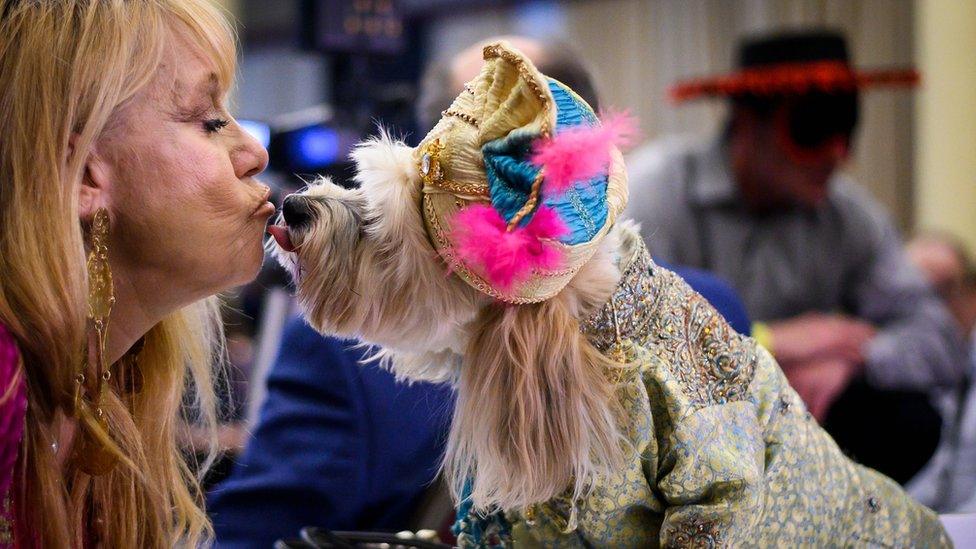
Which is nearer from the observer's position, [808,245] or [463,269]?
[463,269]

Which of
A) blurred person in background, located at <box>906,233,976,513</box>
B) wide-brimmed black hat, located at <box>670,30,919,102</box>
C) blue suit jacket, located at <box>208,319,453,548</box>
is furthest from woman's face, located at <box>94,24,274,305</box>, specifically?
wide-brimmed black hat, located at <box>670,30,919,102</box>

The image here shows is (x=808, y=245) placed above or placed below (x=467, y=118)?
below

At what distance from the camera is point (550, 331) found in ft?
3.30

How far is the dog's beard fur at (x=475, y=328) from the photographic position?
100 cm

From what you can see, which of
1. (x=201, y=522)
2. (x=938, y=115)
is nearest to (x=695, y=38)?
(x=938, y=115)

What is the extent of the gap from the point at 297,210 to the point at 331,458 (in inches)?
22.0

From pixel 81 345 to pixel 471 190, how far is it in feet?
1.30

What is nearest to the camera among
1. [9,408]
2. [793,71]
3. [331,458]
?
[9,408]

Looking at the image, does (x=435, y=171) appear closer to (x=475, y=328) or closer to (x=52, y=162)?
(x=475, y=328)

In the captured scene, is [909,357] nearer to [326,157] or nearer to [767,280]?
[767,280]

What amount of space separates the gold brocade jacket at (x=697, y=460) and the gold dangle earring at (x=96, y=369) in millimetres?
393

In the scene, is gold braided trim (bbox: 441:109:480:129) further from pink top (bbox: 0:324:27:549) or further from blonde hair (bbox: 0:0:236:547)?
pink top (bbox: 0:324:27:549)

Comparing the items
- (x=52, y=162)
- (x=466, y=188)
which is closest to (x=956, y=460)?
(x=466, y=188)

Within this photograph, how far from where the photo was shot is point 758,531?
1.07m
